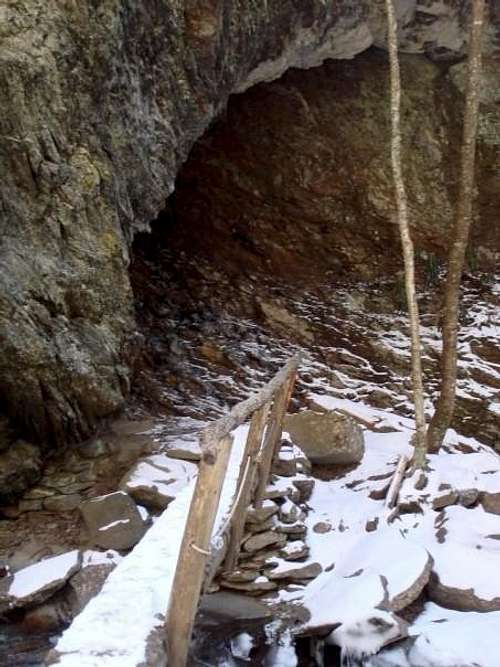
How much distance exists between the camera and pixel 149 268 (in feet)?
41.2

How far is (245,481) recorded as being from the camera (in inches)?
220

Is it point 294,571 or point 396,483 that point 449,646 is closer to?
point 294,571

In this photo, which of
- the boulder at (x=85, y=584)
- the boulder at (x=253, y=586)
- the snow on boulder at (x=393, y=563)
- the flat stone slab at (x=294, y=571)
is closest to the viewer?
the snow on boulder at (x=393, y=563)

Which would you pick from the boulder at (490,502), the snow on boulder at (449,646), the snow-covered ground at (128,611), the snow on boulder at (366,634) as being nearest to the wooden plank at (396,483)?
the boulder at (490,502)

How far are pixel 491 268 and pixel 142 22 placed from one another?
8488 millimetres

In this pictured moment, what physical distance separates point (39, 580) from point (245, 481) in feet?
6.92

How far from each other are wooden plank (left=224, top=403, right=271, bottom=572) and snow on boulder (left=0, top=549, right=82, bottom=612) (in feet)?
4.92

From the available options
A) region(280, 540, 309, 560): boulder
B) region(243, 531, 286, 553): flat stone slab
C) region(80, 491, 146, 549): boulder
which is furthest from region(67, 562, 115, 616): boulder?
region(280, 540, 309, 560): boulder

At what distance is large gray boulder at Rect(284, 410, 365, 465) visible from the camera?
788 cm

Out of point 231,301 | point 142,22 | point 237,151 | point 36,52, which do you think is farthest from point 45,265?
point 237,151

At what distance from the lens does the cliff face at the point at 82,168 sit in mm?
7211

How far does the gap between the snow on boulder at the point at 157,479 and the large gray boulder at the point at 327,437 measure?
1.52m

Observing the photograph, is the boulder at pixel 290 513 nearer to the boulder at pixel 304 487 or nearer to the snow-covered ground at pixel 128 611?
the boulder at pixel 304 487

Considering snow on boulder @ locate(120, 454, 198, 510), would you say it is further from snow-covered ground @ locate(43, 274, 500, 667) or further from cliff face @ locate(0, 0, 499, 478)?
cliff face @ locate(0, 0, 499, 478)
